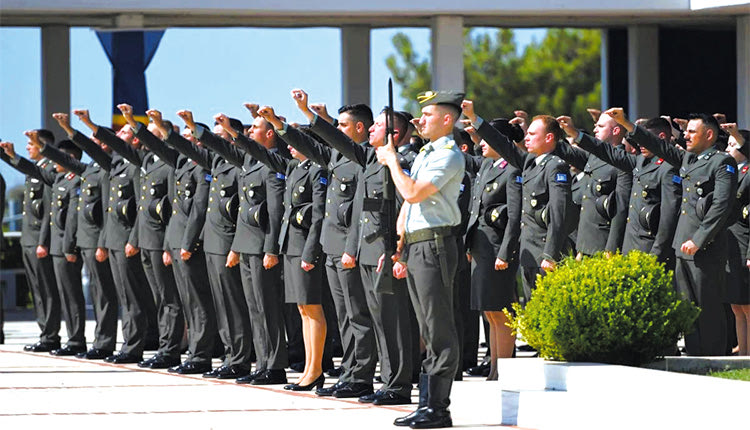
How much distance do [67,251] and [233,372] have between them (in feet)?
10.4

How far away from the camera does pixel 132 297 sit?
14.1 metres

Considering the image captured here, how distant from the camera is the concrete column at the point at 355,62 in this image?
71.2 feet

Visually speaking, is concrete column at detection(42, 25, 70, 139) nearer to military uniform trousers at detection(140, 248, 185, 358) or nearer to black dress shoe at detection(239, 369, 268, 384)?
military uniform trousers at detection(140, 248, 185, 358)

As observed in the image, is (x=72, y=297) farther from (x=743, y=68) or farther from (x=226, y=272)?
(x=743, y=68)

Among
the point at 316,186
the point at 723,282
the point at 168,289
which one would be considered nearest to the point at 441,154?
the point at 316,186

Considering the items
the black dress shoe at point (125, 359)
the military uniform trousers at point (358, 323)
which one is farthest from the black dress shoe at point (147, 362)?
the military uniform trousers at point (358, 323)

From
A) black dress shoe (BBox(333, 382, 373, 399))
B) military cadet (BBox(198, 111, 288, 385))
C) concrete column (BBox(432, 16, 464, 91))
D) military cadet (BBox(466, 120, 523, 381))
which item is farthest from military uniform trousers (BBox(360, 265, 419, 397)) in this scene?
concrete column (BBox(432, 16, 464, 91))

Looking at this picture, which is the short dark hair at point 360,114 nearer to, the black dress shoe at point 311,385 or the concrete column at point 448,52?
the black dress shoe at point 311,385

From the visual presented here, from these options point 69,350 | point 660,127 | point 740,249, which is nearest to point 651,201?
point 660,127

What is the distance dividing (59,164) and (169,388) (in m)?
4.02

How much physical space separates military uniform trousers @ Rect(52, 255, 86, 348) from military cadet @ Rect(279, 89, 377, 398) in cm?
446

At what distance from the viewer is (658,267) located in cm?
926

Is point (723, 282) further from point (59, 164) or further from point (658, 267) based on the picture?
point (59, 164)

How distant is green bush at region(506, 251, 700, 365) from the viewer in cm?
897
